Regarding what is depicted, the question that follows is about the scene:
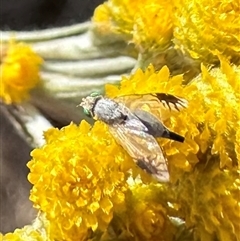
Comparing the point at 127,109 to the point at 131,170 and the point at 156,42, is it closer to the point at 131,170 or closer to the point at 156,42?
the point at 131,170

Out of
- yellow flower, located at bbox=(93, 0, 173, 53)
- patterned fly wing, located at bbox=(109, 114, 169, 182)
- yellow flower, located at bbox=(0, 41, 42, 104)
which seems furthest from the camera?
yellow flower, located at bbox=(0, 41, 42, 104)

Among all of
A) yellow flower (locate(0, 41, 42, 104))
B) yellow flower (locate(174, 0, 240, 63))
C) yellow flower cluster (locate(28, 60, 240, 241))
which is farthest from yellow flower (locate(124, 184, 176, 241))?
yellow flower (locate(0, 41, 42, 104))

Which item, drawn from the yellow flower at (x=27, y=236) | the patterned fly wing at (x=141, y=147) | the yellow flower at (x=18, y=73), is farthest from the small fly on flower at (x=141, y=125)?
the yellow flower at (x=18, y=73)

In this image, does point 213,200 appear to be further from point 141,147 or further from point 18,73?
point 18,73

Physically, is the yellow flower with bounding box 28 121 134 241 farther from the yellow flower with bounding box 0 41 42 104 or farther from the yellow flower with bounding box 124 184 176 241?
the yellow flower with bounding box 0 41 42 104

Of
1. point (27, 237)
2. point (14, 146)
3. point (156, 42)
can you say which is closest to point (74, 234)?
point (27, 237)

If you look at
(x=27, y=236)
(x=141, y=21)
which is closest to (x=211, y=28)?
(x=141, y=21)

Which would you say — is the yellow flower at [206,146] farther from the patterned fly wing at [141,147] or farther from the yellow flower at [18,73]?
the yellow flower at [18,73]

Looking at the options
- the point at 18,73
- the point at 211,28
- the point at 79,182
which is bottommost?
the point at 18,73
